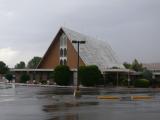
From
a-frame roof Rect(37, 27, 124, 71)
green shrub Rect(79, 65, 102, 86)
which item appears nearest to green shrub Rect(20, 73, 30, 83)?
a-frame roof Rect(37, 27, 124, 71)

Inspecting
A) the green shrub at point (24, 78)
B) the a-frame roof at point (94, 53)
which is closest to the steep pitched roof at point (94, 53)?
the a-frame roof at point (94, 53)

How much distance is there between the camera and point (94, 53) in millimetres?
77312

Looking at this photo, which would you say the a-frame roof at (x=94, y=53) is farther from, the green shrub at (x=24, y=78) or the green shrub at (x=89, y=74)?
the green shrub at (x=24, y=78)

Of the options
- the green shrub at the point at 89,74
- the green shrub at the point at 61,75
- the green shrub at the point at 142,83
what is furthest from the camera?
the green shrub at the point at 61,75

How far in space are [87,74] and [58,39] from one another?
619 inches

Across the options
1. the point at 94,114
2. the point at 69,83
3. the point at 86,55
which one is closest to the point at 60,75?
the point at 69,83

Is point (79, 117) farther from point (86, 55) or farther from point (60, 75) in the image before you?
point (86, 55)

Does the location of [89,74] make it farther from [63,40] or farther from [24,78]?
[24,78]

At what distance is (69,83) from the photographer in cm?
7031

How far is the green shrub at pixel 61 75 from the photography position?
6712 centimetres

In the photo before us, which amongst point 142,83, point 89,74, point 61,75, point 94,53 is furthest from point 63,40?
point 142,83

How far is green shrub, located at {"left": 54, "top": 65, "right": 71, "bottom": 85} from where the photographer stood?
6712cm

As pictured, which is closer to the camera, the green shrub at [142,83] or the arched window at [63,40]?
the green shrub at [142,83]

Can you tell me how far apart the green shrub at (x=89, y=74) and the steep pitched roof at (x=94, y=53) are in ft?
24.4
